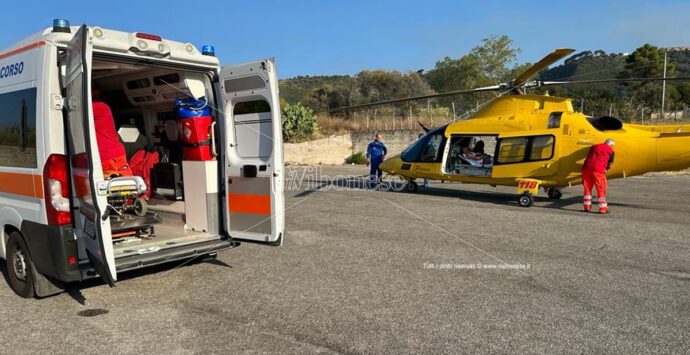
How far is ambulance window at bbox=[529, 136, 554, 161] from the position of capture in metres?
11.4

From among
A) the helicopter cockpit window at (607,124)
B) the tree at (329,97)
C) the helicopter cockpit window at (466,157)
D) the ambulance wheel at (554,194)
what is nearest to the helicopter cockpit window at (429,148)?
the helicopter cockpit window at (466,157)

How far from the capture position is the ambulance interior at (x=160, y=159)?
5820mm

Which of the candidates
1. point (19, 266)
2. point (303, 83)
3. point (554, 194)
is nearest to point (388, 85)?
point (303, 83)

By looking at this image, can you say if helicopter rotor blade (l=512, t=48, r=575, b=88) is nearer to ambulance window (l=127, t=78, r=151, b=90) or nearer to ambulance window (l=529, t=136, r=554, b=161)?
ambulance window (l=529, t=136, r=554, b=161)

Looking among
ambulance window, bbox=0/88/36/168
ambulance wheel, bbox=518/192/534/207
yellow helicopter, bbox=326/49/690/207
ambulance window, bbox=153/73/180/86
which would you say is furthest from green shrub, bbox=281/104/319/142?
ambulance window, bbox=0/88/36/168

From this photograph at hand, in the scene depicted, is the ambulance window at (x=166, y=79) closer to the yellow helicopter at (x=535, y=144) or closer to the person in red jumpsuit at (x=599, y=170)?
the yellow helicopter at (x=535, y=144)

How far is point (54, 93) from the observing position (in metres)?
4.34

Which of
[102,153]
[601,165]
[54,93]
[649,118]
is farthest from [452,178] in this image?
[649,118]

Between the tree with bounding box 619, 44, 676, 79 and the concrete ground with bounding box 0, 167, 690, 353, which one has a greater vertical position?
the tree with bounding box 619, 44, 676, 79

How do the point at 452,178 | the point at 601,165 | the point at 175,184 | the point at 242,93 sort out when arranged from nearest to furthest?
the point at 242,93 → the point at 175,184 → the point at 601,165 → the point at 452,178

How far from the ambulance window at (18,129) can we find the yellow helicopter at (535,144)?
27.3 ft

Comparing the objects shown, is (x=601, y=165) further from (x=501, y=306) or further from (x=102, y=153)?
(x=102, y=153)

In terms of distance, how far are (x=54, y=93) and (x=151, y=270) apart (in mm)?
2558

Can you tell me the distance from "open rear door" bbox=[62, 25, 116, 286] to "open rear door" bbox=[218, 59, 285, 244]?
1.80 m
